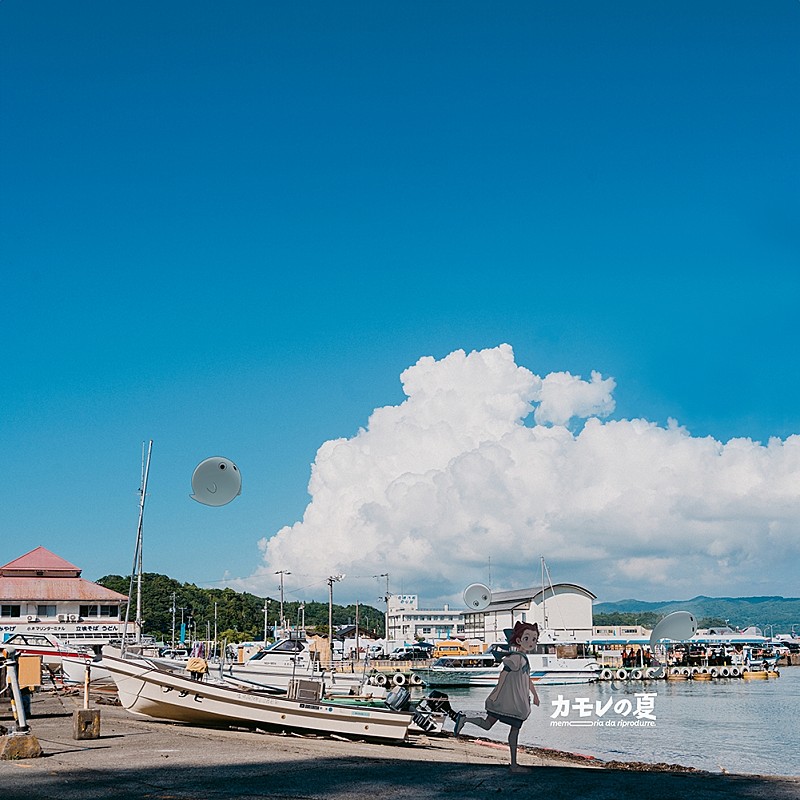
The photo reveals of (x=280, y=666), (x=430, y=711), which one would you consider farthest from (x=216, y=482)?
(x=280, y=666)

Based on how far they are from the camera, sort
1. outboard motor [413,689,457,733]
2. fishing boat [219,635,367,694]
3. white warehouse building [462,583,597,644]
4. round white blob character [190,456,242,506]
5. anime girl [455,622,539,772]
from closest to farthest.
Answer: anime girl [455,622,539,772], round white blob character [190,456,242,506], outboard motor [413,689,457,733], fishing boat [219,635,367,694], white warehouse building [462,583,597,644]

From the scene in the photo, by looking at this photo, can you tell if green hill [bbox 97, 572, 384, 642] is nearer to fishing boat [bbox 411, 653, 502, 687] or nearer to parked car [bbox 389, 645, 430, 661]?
parked car [bbox 389, 645, 430, 661]

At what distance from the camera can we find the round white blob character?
18.3 metres

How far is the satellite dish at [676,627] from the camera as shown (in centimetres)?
2173

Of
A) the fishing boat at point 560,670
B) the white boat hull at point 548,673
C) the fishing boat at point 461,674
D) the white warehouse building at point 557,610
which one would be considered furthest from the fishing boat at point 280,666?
the white warehouse building at point 557,610

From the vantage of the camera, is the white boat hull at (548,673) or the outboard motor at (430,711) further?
the white boat hull at (548,673)

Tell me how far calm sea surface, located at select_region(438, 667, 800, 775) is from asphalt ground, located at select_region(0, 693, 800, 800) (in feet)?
35.5

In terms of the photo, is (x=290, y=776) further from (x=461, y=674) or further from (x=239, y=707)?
(x=461, y=674)

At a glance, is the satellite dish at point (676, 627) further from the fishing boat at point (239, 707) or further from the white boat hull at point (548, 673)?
the white boat hull at point (548, 673)

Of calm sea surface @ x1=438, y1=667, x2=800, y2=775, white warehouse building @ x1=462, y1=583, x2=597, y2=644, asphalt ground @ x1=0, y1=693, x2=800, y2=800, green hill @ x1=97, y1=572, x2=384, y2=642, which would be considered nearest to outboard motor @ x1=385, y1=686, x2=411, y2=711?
asphalt ground @ x1=0, y1=693, x2=800, y2=800

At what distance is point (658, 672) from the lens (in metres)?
82.4

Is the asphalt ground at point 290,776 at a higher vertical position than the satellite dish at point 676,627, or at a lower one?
lower

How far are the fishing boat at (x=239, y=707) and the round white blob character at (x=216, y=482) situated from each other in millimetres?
6484

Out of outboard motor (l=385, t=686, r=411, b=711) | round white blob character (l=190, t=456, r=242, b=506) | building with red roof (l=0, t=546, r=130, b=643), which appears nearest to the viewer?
round white blob character (l=190, t=456, r=242, b=506)
